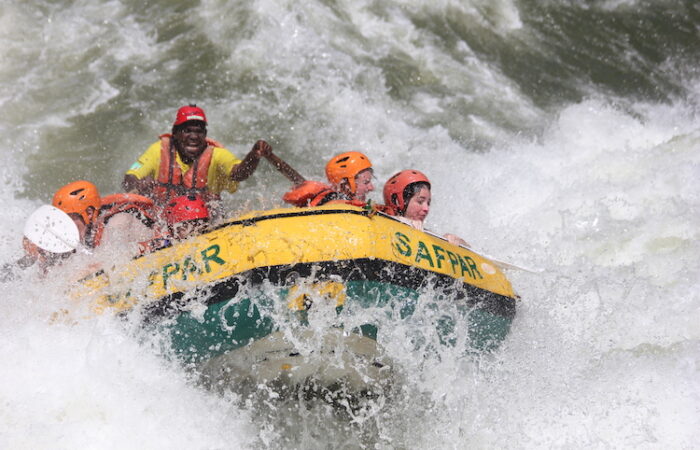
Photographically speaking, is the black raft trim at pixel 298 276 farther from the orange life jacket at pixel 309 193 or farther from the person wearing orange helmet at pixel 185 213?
the orange life jacket at pixel 309 193

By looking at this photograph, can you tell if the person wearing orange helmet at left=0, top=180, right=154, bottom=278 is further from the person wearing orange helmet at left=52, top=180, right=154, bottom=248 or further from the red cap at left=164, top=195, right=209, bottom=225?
the red cap at left=164, top=195, right=209, bottom=225

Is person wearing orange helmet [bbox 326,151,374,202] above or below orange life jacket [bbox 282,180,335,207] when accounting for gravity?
above

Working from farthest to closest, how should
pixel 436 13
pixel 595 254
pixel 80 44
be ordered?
1. pixel 436 13
2. pixel 80 44
3. pixel 595 254

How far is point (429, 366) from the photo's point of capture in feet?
14.6

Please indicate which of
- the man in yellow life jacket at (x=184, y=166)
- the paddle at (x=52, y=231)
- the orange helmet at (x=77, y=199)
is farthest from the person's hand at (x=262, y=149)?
the paddle at (x=52, y=231)

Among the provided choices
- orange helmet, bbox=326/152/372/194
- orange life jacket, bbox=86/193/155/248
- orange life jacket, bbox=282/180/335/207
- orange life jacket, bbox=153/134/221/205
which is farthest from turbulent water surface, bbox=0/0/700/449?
orange helmet, bbox=326/152/372/194

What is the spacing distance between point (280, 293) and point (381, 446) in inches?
47.5

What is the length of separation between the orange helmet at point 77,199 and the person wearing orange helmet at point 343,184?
1.22 m

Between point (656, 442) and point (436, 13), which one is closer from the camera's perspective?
point (656, 442)

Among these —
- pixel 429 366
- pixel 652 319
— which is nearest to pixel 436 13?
pixel 652 319

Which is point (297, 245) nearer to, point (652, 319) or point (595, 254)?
point (652, 319)

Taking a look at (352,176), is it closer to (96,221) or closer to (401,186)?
(401,186)

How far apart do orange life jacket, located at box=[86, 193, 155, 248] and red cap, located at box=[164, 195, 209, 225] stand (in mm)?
131

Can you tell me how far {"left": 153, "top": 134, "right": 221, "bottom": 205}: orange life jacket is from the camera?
19.1 feet
